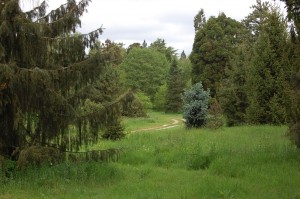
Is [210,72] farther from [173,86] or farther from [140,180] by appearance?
[140,180]

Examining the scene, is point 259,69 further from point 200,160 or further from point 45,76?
point 45,76

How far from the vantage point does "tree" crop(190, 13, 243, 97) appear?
47219 mm

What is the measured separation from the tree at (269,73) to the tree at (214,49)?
955 inches

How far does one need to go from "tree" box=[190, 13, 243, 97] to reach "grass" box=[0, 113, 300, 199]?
33.7 metres

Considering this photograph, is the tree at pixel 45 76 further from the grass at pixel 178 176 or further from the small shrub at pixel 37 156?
the grass at pixel 178 176

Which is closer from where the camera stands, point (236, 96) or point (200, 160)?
point (200, 160)

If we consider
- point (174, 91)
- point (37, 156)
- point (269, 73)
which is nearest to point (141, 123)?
point (269, 73)

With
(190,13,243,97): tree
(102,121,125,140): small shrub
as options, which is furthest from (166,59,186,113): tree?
(102,121,125,140): small shrub

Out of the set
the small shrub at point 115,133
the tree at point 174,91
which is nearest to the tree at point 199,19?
the tree at point 174,91

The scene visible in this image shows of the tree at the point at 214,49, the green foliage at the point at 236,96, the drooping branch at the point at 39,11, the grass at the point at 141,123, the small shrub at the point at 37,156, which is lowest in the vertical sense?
the grass at the point at 141,123

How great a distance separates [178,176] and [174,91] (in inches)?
1992

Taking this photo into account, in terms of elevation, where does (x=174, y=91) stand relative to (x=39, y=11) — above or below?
below

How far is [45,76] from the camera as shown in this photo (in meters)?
8.97

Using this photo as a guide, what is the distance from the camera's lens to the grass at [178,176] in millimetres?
8156
